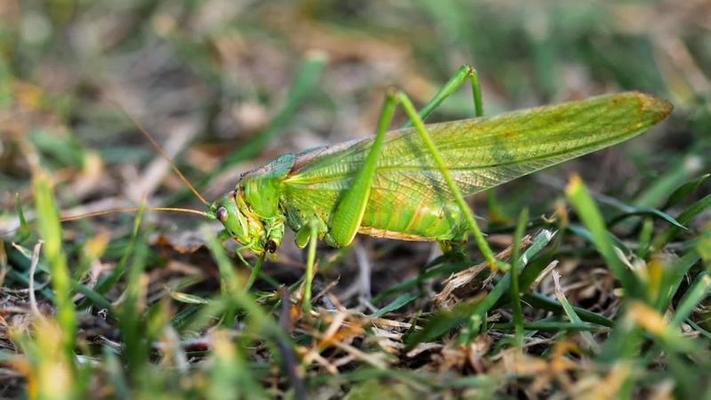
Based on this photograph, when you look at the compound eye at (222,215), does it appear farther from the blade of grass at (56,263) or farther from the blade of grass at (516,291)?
the blade of grass at (516,291)

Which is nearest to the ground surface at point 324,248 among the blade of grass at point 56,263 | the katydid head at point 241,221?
the blade of grass at point 56,263

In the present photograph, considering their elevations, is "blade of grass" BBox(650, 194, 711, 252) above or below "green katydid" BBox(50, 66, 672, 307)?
below

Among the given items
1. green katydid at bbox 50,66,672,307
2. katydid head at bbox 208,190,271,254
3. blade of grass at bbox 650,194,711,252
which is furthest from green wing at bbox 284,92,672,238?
blade of grass at bbox 650,194,711,252

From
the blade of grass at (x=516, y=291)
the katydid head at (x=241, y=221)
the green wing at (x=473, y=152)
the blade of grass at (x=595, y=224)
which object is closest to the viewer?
the blade of grass at (x=595, y=224)

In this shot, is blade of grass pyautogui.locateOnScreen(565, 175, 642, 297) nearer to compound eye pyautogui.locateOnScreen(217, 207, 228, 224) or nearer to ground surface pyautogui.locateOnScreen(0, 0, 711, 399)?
ground surface pyautogui.locateOnScreen(0, 0, 711, 399)

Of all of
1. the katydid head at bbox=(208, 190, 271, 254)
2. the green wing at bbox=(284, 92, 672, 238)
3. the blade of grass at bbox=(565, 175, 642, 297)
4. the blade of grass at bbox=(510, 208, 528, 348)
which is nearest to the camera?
the blade of grass at bbox=(565, 175, 642, 297)

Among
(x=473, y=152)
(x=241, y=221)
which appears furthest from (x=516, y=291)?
(x=241, y=221)

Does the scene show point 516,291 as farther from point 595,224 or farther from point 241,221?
point 241,221
